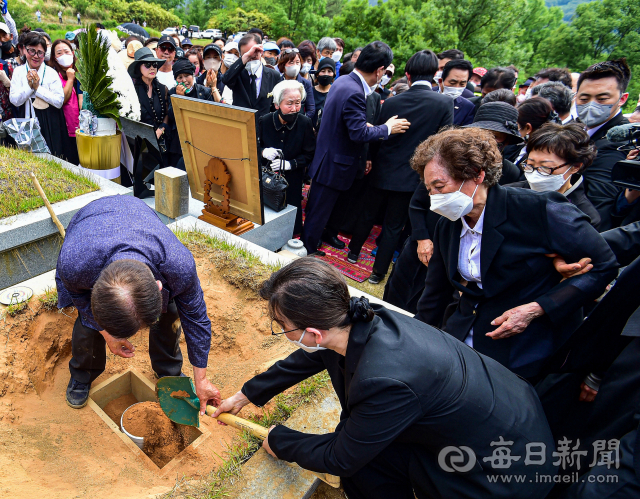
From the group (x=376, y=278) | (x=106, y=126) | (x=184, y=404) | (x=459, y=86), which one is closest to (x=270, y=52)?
(x=106, y=126)

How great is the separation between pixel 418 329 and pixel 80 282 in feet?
5.16

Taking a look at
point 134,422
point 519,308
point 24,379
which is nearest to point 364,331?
point 519,308

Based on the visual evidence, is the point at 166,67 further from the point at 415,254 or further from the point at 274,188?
the point at 415,254

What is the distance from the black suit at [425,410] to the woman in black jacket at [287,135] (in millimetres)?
3055

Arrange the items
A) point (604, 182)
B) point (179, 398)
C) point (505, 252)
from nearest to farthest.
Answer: point (505, 252) < point (179, 398) < point (604, 182)

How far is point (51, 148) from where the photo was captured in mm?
5215

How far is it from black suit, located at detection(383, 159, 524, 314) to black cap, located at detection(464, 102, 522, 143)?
0.78 ft

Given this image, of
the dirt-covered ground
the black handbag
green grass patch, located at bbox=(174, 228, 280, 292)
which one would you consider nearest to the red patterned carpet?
the black handbag

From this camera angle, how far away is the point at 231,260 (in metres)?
3.57

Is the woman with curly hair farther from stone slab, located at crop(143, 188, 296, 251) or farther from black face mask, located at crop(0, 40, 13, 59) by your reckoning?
black face mask, located at crop(0, 40, 13, 59)

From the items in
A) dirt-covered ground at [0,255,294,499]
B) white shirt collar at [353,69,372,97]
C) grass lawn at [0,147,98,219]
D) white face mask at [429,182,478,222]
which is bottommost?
dirt-covered ground at [0,255,294,499]

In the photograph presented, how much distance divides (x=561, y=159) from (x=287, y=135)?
284cm

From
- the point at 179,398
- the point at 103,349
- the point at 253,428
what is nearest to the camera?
the point at 253,428

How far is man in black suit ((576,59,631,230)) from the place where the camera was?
2955mm
